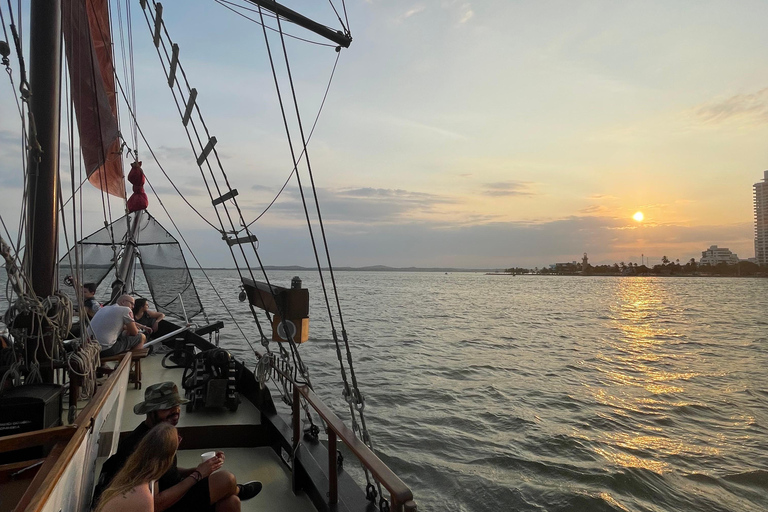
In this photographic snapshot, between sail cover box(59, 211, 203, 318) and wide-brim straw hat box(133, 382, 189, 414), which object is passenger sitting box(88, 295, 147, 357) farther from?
sail cover box(59, 211, 203, 318)

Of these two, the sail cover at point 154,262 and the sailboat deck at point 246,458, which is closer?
the sailboat deck at point 246,458

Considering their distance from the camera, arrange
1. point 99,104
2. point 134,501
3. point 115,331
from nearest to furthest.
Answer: point 134,501 < point 115,331 < point 99,104

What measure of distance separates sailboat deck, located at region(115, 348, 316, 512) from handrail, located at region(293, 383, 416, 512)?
393mm

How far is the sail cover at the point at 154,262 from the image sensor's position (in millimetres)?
10016

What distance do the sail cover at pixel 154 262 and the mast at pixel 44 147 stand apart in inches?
236

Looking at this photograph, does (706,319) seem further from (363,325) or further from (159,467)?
(159,467)

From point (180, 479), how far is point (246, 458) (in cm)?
140

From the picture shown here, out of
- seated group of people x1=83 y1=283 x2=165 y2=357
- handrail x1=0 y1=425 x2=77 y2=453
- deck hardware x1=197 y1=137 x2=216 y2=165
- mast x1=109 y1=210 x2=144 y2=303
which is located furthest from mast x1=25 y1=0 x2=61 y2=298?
mast x1=109 y1=210 x2=144 y2=303

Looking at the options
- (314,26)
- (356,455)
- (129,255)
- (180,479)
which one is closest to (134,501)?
(180,479)

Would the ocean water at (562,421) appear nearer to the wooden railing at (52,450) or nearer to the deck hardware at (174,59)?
the wooden railing at (52,450)

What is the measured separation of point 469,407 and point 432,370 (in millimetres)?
3545

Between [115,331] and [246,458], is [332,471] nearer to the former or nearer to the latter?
[246,458]

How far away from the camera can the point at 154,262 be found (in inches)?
416

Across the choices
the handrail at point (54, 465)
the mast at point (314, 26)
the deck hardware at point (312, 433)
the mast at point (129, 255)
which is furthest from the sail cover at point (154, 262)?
the handrail at point (54, 465)
